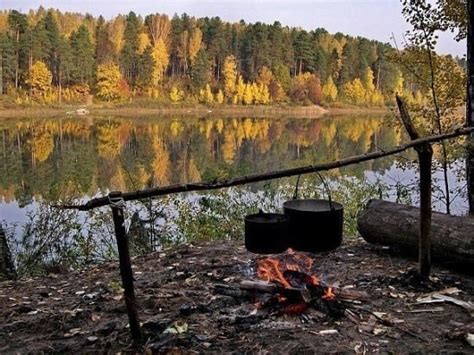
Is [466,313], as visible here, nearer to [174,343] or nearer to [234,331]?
[234,331]

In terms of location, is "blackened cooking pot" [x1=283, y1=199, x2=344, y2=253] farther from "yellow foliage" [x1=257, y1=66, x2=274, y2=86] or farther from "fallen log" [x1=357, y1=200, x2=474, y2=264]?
"yellow foliage" [x1=257, y1=66, x2=274, y2=86]

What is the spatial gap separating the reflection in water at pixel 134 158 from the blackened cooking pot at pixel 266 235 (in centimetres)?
523

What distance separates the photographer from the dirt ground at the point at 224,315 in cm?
358

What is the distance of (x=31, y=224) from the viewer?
7125 mm

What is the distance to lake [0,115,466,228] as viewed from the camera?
41.0 ft

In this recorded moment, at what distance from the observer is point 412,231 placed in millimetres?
5320

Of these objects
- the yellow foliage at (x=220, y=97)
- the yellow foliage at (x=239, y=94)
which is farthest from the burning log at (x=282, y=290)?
the yellow foliage at (x=239, y=94)

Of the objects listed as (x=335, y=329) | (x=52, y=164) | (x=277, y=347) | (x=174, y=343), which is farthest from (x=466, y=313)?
(x=52, y=164)

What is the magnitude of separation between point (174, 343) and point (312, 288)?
48.1 inches

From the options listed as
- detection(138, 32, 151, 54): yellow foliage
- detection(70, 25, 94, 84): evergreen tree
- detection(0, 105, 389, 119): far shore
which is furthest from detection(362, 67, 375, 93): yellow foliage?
detection(70, 25, 94, 84): evergreen tree

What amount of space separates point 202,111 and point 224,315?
Result: 5921 cm

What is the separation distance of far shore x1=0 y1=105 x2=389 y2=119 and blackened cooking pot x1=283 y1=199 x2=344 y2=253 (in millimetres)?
49461

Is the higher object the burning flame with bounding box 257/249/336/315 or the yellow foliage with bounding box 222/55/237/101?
the yellow foliage with bounding box 222/55/237/101

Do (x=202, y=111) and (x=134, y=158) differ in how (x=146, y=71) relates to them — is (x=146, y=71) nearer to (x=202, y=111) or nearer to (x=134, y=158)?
(x=202, y=111)
